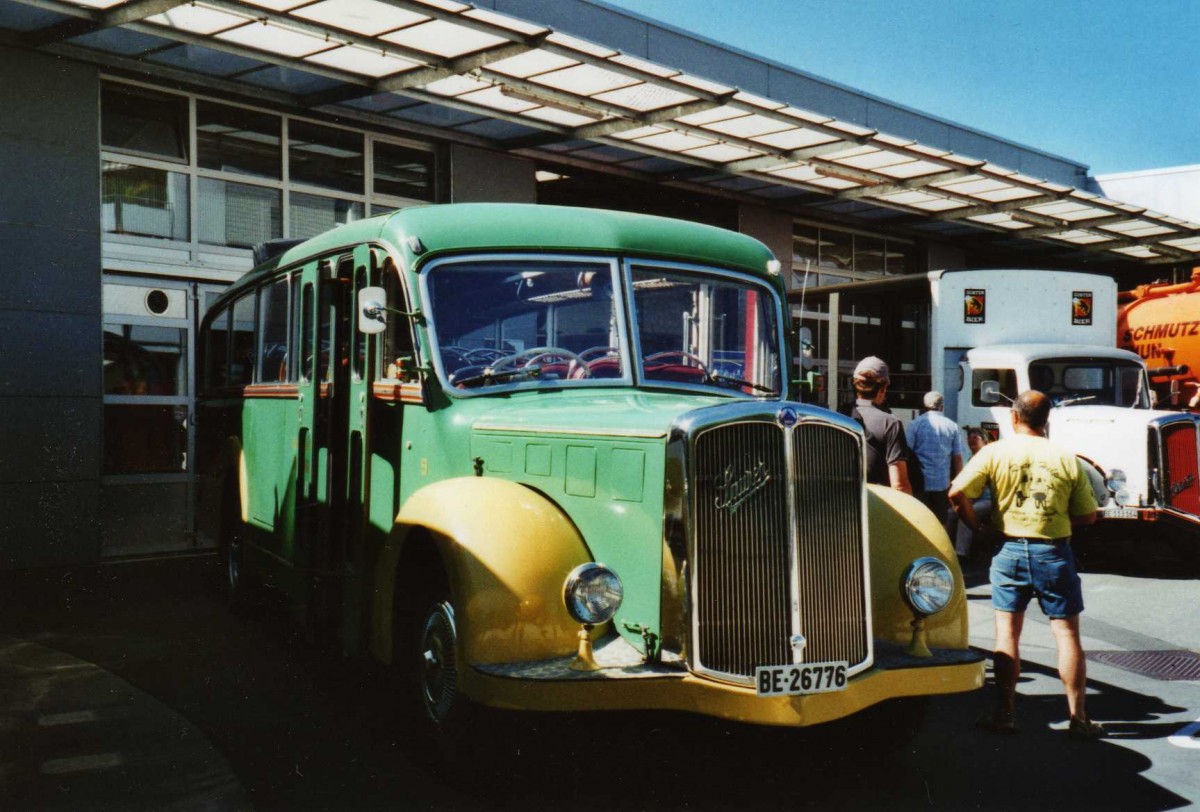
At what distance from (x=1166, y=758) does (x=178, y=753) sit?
4732 millimetres

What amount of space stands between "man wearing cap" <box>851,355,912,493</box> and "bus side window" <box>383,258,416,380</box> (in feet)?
10.3

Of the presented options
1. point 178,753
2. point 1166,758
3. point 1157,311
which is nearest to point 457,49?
point 178,753

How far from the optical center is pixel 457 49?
11383 mm

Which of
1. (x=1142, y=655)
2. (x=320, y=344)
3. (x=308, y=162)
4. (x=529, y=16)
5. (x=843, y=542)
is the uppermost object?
(x=529, y=16)

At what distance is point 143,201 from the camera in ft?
39.3

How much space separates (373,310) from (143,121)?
758 cm

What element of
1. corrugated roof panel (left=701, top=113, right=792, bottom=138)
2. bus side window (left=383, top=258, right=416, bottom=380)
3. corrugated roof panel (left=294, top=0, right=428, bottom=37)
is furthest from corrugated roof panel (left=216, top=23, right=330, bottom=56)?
bus side window (left=383, top=258, right=416, bottom=380)

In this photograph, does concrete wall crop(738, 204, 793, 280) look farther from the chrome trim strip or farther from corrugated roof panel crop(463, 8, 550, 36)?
the chrome trim strip

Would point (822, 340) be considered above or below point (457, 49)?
below

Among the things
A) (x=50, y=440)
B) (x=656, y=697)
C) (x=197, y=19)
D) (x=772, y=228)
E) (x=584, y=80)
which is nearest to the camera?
(x=656, y=697)

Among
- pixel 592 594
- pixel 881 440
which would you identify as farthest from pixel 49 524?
pixel 592 594

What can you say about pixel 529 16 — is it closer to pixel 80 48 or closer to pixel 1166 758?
pixel 80 48

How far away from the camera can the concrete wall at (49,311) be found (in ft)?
35.4

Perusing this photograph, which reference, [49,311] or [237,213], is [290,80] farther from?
[49,311]
